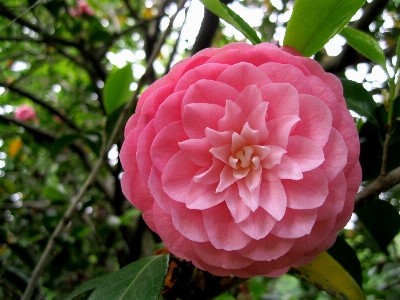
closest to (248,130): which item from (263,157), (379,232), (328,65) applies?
(263,157)

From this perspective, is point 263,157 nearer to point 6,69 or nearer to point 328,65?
point 328,65

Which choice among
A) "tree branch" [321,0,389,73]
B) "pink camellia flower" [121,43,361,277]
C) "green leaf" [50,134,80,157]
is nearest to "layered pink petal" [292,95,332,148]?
"pink camellia flower" [121,43,361,277]

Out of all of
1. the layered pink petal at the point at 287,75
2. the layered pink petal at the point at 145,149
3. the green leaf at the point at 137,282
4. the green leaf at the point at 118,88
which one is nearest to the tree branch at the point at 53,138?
the green leaf at the point at 118,88

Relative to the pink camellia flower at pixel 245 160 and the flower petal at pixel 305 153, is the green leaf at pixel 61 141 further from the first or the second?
the flower petal at pixel 305 153

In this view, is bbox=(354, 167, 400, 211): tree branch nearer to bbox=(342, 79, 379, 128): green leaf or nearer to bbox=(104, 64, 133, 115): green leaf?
bbox=(342, 79, 379, 128): green leaf

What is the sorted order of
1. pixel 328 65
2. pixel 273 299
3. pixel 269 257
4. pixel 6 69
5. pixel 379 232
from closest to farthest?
pixel 269 257
pixel 379 232
pixel 328 65
pixel 273 299
pixel 6 69

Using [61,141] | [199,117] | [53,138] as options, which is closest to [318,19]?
[199,117]
